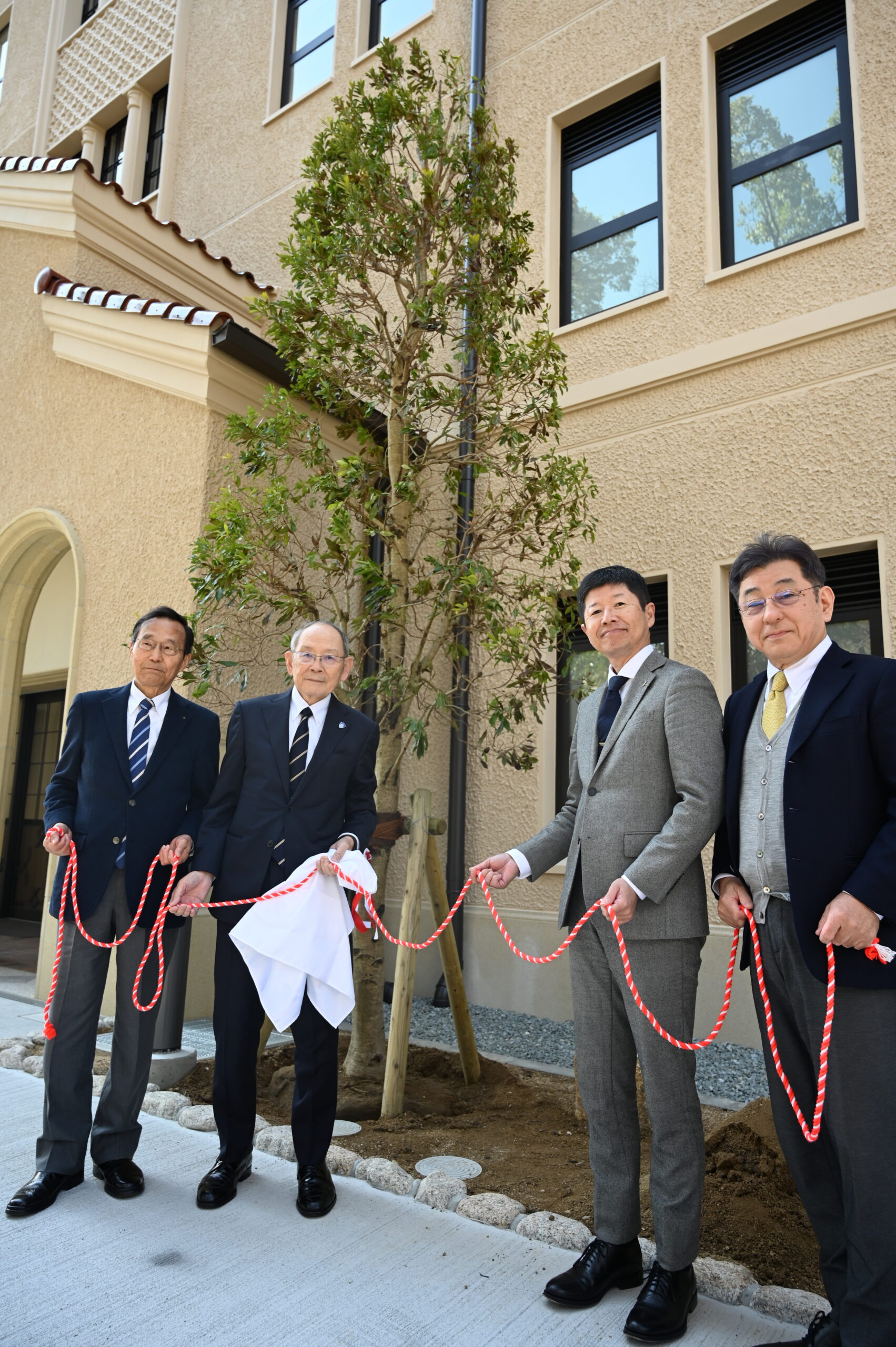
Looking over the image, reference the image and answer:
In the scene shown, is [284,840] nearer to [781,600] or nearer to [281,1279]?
[281,1279]

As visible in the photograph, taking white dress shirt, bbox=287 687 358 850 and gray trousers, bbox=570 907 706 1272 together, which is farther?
white dress shirt, bbox=287 687 358 850

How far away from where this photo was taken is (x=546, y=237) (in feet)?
24.0

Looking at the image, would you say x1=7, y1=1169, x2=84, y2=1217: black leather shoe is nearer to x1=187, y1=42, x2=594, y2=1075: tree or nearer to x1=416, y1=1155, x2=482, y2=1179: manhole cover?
x1=416, y1=1155, x2=482, y2=1179: manhole cover

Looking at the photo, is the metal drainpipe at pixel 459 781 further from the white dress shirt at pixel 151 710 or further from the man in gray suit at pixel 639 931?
the man in gray suit at pixel 639 931

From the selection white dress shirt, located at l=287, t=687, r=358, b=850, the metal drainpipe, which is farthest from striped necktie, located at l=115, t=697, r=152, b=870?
the metal drainpipe

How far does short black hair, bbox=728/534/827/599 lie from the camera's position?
7.86ft

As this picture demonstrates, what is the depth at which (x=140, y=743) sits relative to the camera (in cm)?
339

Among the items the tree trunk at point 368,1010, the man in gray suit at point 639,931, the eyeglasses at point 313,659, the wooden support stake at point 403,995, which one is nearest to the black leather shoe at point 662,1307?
the man in gray suit at point 639,931

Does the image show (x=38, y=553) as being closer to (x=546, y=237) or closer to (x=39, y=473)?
(x=39, y=473)

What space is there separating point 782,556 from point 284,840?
1901mm

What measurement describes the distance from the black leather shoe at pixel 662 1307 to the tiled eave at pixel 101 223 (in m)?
6.47

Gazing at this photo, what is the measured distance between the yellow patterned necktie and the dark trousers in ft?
5.63

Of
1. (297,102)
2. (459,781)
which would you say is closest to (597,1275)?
(459,781)

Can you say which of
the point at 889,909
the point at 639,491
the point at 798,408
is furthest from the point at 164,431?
the point at 889,909
